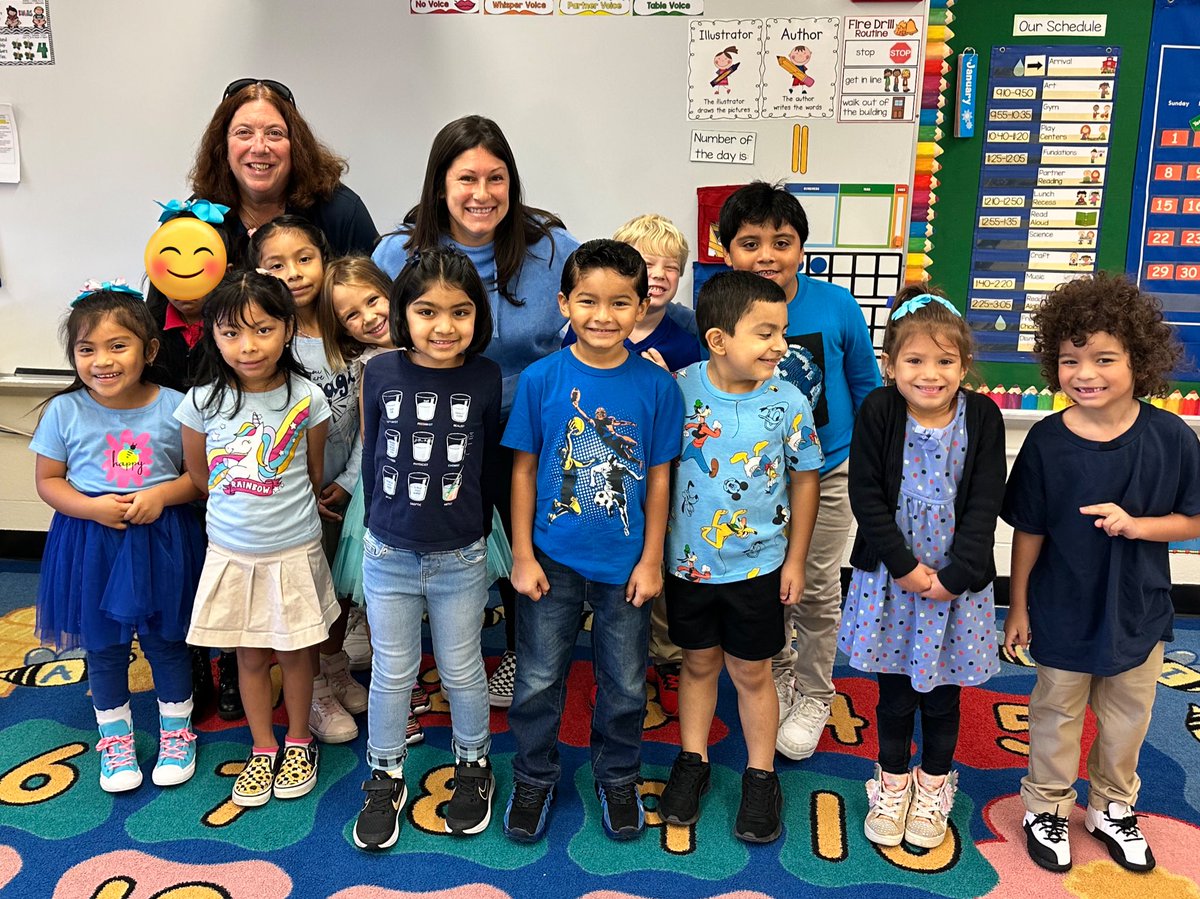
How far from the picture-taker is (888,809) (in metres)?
1.82

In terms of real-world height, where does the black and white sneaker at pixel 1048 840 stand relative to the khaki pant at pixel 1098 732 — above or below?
below

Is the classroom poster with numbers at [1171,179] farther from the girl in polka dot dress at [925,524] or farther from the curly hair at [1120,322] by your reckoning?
the girl in polka dot dress at [925,524]

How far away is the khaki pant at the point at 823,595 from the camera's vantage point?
2.06 meters

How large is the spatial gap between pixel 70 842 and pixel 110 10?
7.84ft

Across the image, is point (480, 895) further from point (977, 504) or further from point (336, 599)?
point (977, 504)

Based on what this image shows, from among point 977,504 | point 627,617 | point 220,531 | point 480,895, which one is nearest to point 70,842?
point 220,531

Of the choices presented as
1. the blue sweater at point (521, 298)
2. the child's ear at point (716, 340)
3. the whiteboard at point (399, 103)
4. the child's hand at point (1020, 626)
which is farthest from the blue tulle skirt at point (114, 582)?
the child's hand at point (1020, 626)

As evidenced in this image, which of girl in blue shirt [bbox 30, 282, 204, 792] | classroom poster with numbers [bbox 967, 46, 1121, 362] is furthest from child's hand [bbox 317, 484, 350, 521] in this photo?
classroom poster with numbers [bbox 967, 46, 1121, 362]

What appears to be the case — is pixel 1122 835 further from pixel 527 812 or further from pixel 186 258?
pixel 186 258

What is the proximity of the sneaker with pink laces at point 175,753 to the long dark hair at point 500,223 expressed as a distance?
1.19 metres

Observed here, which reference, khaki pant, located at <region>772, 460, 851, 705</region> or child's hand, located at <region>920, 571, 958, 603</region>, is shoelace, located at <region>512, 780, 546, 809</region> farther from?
child's hand, located at <region>920, 571, 958, 603</region>

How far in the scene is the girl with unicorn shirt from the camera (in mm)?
1794

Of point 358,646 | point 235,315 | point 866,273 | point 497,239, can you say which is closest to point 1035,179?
point 866,273

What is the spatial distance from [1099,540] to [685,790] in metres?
0.94
